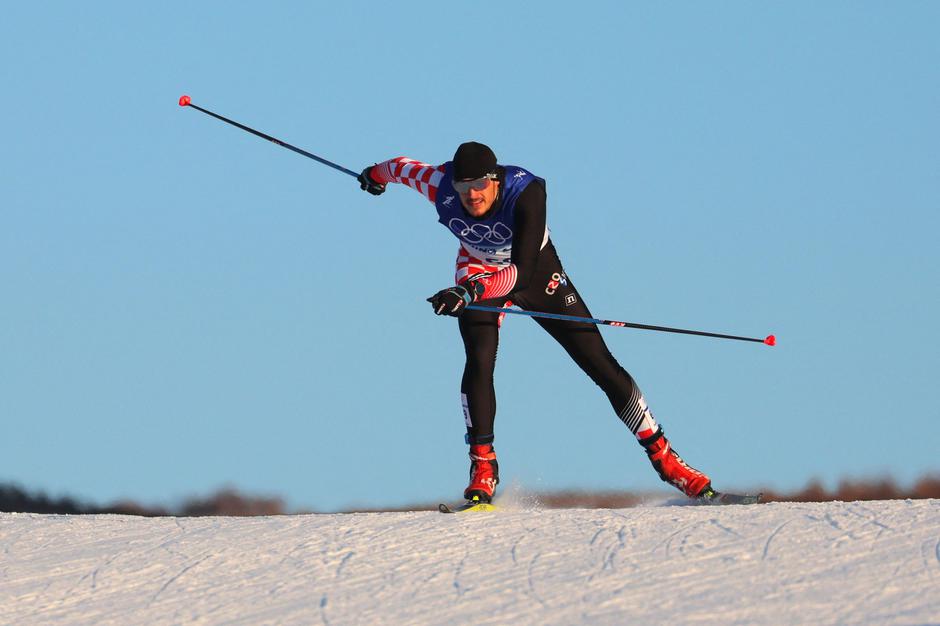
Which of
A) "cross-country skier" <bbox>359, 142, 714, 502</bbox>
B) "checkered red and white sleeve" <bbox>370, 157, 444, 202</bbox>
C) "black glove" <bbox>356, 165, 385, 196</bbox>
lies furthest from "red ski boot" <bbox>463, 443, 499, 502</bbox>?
"black glove" <bbox>356, 165, 385, 196</bbox>

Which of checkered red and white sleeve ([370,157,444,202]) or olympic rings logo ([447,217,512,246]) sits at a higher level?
checkered red and white sleeve ([370,157,444,202])

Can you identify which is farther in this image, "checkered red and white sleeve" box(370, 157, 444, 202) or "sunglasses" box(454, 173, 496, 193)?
"checkered red and white sleeve" box(370, 157, 444, 202)

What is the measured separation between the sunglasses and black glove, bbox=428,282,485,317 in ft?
1.86

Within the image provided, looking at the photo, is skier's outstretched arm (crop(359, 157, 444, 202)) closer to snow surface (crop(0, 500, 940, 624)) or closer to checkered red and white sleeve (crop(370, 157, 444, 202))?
checkered red and white sleeve (crop(370, 157, 444, 202))

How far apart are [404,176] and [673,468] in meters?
2.24

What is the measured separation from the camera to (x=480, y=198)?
284 inches

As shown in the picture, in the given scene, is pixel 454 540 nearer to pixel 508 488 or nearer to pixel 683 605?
pixel 683 605

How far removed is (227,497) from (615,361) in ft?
10.9

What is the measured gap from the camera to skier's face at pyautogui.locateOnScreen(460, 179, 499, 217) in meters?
7.20

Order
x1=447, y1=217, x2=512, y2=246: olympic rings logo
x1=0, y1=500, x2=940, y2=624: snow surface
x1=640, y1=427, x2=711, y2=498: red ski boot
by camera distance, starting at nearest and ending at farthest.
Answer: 1. x1=0, y1=500, x2=940, y2=624: snow surface
2. x1=447, y1=217, x2=512, y2=246: olympic rings logo
3. x1=640, y1=427, x2=711, y2=498: red ski boot

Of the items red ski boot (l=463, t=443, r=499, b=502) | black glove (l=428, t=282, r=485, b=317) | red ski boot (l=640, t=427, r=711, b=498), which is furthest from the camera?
red ski boot (l=640, t=427, r=711, b=498)

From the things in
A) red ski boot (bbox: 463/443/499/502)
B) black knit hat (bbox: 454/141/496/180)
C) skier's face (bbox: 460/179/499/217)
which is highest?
black knit hat (bbox: 454/141/496/180)

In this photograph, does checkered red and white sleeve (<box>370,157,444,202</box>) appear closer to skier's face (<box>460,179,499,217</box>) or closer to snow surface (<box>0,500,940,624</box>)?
skier's face (<box>460,179,499,217</box>)

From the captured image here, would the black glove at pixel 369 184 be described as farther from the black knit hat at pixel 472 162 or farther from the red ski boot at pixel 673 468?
the red ski boot at pixel 673 468
